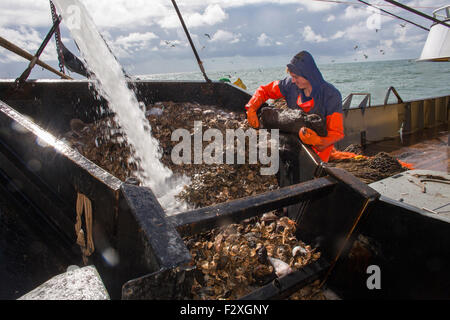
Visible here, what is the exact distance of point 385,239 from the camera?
1.54 metres

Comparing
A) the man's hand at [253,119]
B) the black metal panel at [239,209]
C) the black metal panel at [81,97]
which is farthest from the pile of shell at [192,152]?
the black metal panel at [239,209]

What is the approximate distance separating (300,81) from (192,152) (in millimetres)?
1710

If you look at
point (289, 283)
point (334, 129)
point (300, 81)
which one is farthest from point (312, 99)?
point (289, 283)

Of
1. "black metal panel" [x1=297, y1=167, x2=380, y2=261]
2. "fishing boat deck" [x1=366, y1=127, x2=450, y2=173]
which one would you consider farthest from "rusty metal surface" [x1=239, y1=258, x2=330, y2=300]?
"fishing boat deck" [x1=366, y1=127, x2=450, y2=173]

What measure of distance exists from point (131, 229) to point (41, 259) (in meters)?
1.31

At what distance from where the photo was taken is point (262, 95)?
352 centimetres

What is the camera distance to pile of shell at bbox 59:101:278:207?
2.70 metres

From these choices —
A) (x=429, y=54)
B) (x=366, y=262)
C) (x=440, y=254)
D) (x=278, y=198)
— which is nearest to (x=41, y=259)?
(x=278, y=198)

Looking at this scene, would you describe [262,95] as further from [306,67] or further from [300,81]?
[306,67]

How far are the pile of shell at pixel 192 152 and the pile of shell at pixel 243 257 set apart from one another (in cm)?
53

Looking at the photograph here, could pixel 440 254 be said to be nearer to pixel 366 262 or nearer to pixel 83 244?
pixel 366 262

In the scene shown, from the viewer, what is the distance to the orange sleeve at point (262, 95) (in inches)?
137

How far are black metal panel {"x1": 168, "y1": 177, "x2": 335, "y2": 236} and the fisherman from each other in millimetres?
1240

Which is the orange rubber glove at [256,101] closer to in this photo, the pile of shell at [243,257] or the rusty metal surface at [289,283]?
the pile of shell at [243,257]
